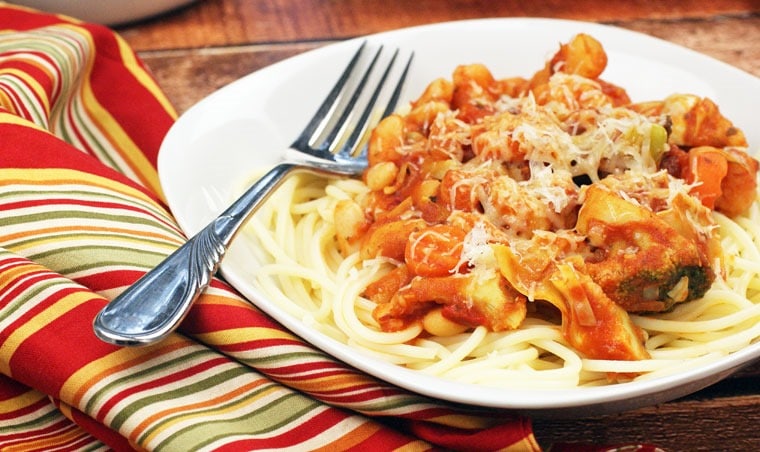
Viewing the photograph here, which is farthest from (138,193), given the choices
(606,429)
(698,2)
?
(698,2)

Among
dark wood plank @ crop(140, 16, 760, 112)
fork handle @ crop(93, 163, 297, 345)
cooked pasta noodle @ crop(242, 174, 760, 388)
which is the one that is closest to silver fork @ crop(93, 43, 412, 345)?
fork handle @ crop(93, 163, 297, 345)

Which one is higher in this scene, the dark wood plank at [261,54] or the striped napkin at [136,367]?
the dark wood plank at [261,54]

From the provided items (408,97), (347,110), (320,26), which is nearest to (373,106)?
(347,110)

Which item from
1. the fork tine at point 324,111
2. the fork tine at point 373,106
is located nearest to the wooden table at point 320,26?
the fork tine at point 324,111

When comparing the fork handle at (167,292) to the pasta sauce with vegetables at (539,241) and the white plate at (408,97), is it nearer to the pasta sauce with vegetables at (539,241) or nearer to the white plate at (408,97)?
the white plate at (408,97)

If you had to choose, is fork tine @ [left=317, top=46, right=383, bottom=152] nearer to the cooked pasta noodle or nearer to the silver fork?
the silver fork

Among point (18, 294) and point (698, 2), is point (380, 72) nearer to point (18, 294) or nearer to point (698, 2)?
Answer: point (18, 294)

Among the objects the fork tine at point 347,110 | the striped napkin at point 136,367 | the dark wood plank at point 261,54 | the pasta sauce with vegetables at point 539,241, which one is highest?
the dark wood plank at point 261,54

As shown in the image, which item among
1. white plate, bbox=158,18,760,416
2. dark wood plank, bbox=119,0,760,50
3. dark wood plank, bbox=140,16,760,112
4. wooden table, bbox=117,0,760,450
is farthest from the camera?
dark wood plank, bbox=119,0,760,50
